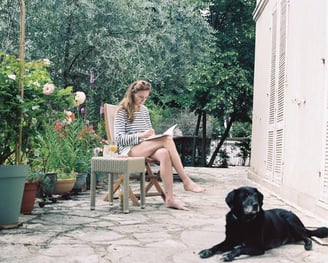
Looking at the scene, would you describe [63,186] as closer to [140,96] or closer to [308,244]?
[140,96]

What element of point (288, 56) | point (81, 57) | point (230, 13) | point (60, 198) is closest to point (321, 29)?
point (288, 56)

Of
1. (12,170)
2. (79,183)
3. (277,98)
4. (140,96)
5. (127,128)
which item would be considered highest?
(277,98)

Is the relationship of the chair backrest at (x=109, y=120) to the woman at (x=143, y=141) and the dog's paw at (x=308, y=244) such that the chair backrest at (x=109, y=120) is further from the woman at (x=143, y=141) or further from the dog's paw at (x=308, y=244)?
the dog's paw at (x=308, y=244)

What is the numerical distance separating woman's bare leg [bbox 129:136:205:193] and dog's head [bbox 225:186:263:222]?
156 cm

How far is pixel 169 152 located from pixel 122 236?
1.32 m

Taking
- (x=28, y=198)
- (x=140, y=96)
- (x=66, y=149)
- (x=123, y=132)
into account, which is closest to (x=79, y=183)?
(x=66, y=149)

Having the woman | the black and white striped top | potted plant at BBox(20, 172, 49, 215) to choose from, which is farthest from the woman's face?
potted plant at BBox(20, 172, 49, 215)

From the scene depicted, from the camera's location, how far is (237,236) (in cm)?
244

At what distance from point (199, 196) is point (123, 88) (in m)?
2.01

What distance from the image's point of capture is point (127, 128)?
169 inches

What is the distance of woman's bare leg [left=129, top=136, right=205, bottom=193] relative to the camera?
13.1 feet

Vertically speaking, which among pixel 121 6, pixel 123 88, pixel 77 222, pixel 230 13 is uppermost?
pixel 230 13

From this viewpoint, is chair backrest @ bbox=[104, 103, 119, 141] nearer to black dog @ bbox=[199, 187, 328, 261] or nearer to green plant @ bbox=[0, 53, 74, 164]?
green plant @ bbox=[0, 53, 74, 164]

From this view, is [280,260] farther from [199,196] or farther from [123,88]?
[123,88]
